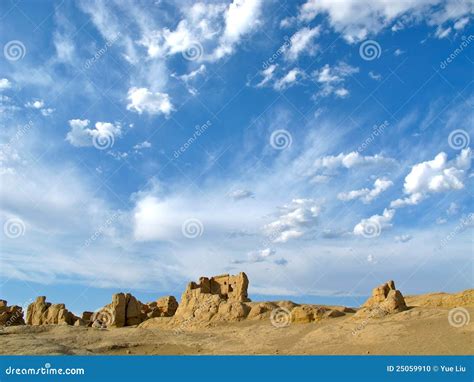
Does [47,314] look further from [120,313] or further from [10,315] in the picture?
[120,313]

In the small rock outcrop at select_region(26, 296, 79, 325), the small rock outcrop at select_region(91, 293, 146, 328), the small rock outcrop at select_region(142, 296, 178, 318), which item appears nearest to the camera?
the small rock outcrop at select_region(91, 293, 146, 328)

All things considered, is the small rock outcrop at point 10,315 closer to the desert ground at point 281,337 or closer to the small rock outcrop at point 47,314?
the small rock outcrop at point 47,314

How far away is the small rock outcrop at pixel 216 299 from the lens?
51.3m

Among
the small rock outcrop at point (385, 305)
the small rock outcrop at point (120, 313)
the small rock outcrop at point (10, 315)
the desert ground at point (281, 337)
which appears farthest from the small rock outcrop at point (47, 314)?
the small rock outcrop at point (385, 305)

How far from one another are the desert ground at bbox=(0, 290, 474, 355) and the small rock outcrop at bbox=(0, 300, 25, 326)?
50.8 feet

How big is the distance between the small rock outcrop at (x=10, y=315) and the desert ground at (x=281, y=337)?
15.5 m

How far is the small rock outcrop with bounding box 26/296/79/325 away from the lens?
64312 mm

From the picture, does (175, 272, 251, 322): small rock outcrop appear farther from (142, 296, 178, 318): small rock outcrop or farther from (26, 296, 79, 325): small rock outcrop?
(26, 296, 79, 325): small rock outcrop

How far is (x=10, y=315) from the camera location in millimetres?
71000

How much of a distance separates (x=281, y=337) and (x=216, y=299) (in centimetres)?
1347

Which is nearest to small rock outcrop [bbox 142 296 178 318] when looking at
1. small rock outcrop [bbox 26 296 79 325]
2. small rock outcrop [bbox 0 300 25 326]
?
small rock outcrop [bbox 26 296 79 325]

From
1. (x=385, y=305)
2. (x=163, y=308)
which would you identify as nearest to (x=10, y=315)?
(x=163, y=308)
